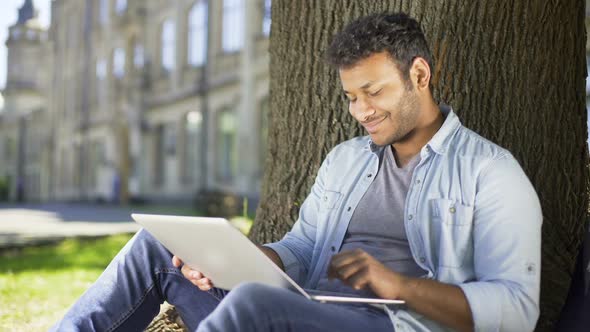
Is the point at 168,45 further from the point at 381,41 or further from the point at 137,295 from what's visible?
the point at 381,41

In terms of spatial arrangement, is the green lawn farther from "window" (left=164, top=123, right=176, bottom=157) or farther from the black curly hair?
"window" (left=164, top=123, right=176, bottom=157)

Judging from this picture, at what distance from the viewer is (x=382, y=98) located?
3.01 meters

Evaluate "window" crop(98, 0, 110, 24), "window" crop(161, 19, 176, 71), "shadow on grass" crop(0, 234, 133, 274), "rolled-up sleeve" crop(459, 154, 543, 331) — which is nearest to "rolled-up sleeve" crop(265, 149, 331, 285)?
"rolled-up sleeve" crop(459, 154, 543, 331)

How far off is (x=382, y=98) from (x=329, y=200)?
0.56m

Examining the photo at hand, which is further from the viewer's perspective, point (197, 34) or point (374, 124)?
point (197, 34)

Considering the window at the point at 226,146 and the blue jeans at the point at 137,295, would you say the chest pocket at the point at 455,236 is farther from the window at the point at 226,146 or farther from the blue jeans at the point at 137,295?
the window at the point at 226,146

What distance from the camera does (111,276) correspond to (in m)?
3.21

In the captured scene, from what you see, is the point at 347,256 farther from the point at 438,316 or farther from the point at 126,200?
the point at 126,200

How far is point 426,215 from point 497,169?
11.4 inches

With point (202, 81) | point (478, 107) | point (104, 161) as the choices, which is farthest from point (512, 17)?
point (104, 161)

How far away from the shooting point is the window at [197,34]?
94.4 ft

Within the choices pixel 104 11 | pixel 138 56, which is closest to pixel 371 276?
pixel 138 56

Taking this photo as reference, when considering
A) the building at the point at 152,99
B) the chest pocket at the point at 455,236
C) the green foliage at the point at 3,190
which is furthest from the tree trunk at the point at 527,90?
the green foliage at the point at 3,190

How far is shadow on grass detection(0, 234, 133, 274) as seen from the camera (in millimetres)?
9602
